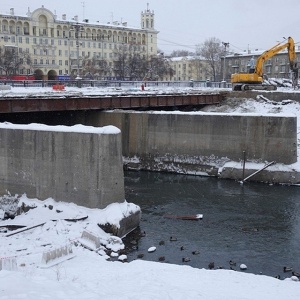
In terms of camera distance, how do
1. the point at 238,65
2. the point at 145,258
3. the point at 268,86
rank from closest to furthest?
1. the point at 145,258
2. the point at 268,86
3. the point at 238,65

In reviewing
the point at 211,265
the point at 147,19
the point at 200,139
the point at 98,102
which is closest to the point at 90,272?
the point at 211,265

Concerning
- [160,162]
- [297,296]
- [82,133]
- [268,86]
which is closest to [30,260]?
[82,133]

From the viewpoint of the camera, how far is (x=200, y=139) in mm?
31297

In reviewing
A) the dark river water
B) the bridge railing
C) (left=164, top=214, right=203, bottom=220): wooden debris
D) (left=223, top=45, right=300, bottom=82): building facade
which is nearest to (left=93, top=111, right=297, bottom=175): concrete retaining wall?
the dark river water

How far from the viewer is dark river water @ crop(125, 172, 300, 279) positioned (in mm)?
16234

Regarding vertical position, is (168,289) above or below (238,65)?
below

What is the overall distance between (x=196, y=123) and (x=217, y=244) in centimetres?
1480

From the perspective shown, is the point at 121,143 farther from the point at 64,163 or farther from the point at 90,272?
the point at 90,272

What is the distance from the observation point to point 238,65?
105 metres

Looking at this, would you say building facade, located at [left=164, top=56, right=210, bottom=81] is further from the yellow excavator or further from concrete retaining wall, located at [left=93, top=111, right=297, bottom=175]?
concrete retaining wall, located at [left=93, top=111, right=297, bottom=175]

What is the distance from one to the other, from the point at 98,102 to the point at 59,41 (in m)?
74.5

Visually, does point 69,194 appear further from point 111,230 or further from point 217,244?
point 217,244

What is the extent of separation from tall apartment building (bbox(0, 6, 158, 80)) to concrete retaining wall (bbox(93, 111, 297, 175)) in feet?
184

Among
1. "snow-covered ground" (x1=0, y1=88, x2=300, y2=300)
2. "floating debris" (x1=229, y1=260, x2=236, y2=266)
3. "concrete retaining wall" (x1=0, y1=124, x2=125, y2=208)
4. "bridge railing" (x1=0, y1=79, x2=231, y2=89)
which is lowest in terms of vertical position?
"floating debris" (x1=229, y1=260, x2=236, y2=266)
